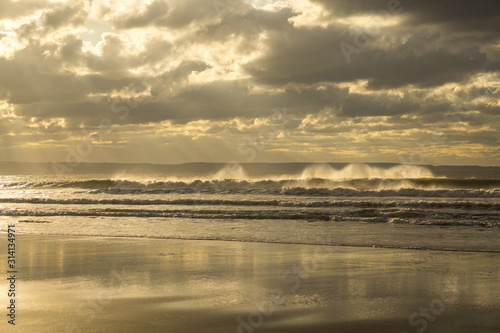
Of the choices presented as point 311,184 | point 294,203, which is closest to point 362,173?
point 311,184

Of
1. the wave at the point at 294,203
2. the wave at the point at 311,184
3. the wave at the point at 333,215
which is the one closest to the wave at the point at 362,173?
the wave at the point at 311,184

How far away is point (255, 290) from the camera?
8656 millimetres

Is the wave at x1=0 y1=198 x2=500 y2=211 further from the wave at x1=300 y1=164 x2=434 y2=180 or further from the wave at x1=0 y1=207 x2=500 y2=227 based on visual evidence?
the wave at x1=300 y1=164 x2=434 y2=180

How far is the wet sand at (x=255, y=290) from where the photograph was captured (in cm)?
677

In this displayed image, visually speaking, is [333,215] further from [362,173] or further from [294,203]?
[362,173]

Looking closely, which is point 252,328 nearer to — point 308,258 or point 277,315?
point 277,315

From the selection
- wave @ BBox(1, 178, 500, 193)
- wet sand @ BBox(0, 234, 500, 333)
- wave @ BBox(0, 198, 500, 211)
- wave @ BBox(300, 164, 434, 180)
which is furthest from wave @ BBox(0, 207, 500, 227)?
wave @ BBox(300, 164, 434, 180)

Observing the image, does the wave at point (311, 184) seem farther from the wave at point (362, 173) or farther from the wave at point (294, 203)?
the wave at point (294, 203)

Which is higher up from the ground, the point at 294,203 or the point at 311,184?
the point at 311,184

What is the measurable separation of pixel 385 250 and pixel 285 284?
15.8 feet

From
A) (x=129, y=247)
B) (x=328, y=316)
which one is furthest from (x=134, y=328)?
(x=129, y=247)

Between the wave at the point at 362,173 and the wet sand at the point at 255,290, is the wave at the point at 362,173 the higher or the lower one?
the higher one

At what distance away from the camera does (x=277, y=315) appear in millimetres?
7184

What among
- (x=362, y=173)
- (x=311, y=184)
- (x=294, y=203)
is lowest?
(x=294, y=203)
